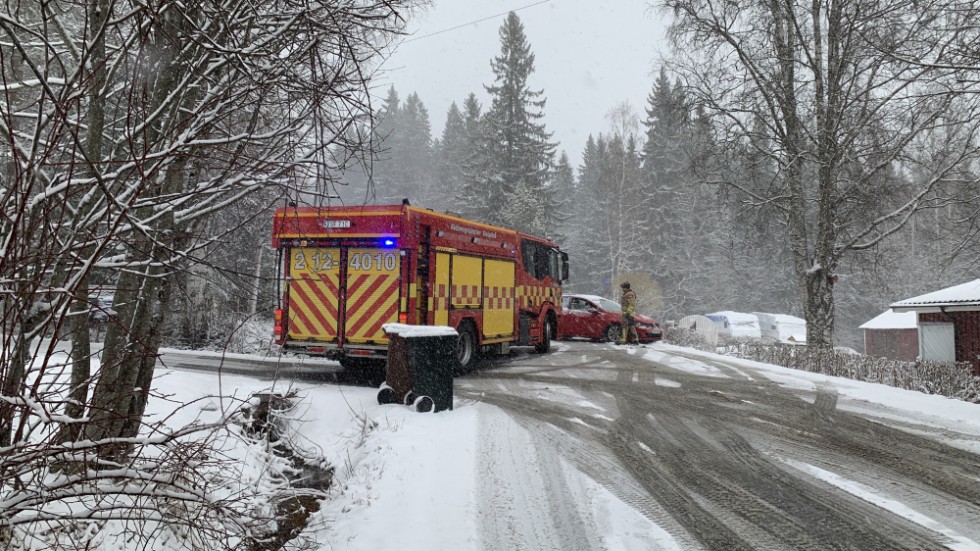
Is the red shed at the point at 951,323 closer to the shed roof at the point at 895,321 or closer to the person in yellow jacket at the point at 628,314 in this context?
the person in yellow jacket at the point at 628,314

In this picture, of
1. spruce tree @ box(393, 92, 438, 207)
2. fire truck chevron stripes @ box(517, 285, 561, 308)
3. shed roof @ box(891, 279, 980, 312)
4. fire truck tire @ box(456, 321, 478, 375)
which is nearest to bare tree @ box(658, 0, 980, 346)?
shed roof @ box(891, 279, 980, 312)

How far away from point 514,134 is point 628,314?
26.7m

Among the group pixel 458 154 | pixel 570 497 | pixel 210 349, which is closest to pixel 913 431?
pixel 570 497

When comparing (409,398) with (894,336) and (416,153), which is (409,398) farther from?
(416,153)

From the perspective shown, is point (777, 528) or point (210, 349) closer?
point (777, 528)

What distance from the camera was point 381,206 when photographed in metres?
8.67

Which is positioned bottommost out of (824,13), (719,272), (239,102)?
(239,102)

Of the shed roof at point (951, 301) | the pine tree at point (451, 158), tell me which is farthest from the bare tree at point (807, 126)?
the pine tree at point (451, 158)

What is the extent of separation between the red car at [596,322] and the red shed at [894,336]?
21851 millimetres

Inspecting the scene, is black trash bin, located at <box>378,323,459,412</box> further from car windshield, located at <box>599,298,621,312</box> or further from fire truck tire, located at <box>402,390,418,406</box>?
car windshield, located at <box>599,298,621,312</box>

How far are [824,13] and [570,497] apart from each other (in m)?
18.0

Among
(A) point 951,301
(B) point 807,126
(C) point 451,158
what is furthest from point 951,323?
(C) point 451,158

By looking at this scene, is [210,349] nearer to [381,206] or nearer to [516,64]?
[381,206]

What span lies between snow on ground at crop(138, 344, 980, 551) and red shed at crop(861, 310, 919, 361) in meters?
30.9
